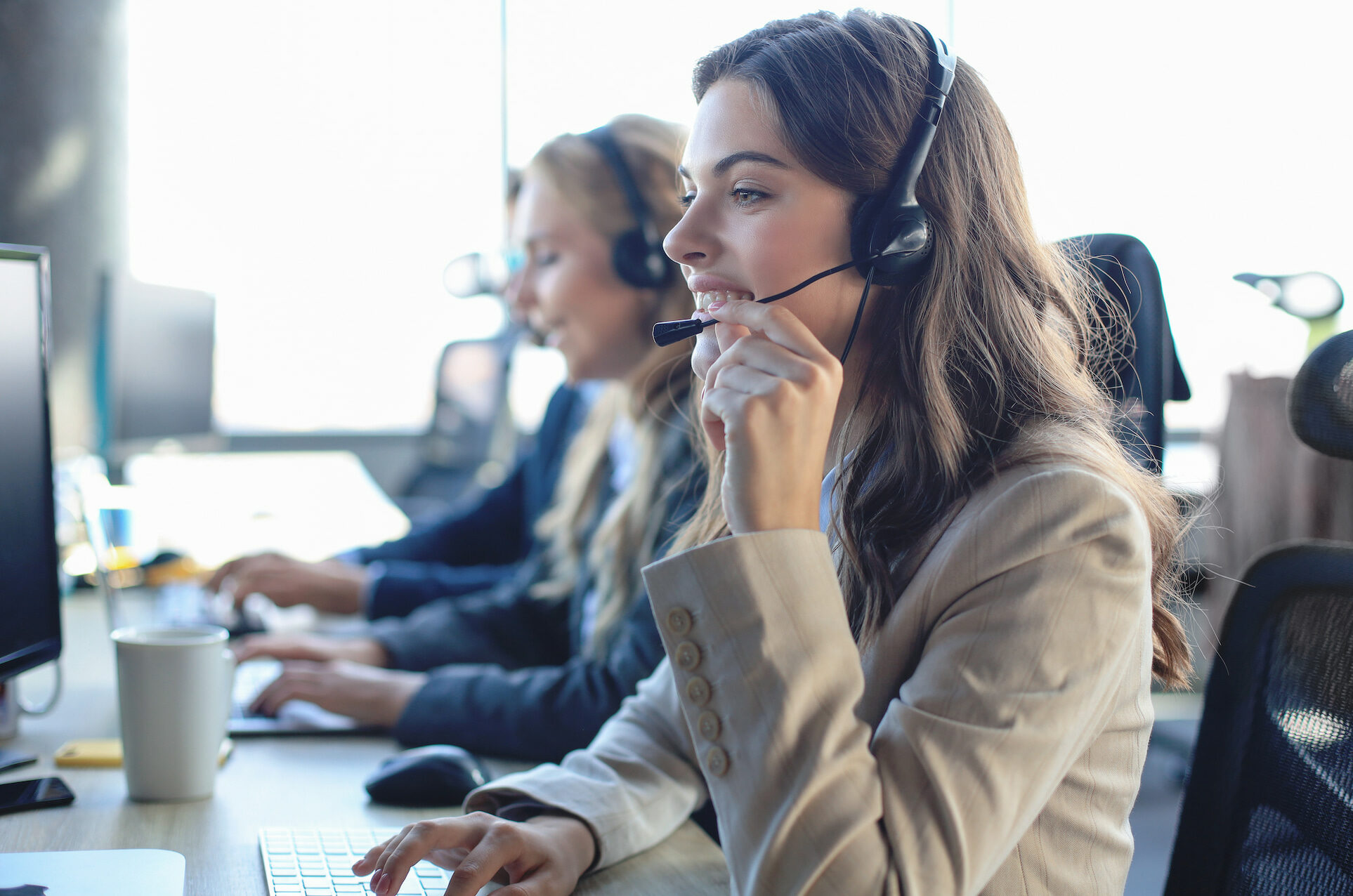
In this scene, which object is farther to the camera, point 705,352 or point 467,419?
point 467,419

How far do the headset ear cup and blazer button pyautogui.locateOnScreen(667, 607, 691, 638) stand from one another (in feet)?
3.06

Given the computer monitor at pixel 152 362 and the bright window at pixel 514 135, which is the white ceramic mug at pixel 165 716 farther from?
the bright window at pixel 514 135

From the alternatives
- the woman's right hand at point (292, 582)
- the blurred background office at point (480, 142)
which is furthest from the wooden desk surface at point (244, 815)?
the blurred background office at point (480, 142)

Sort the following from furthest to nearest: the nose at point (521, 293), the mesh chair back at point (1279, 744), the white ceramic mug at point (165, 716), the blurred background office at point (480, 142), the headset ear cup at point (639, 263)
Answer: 1. the blurred background office at point (480, 142)
2. the nose at point (521, 293)
3. the headset ear cup at point (639, 263)
4. the white ceramic mug at point (165, 716)
5. the mesh chair back at point (1279, 744)

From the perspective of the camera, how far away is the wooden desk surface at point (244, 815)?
77 centimetres

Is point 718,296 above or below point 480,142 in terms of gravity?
below

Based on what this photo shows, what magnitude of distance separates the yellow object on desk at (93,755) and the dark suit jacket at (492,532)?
31.5 inches

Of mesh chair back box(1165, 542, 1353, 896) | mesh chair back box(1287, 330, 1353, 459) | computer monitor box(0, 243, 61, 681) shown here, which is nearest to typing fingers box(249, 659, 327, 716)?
computer monitor box(0, 243, 61, 681)

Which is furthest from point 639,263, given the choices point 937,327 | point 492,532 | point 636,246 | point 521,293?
point 492,532

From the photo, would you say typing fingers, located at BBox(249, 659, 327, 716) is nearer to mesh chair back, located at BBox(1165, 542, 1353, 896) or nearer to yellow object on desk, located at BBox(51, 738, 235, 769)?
yellow object on desk, located at BBox(51, 738, 235, 769)

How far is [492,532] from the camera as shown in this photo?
227cm

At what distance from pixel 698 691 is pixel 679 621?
0.05 metres

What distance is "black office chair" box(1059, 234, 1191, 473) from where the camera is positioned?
947 millimetres

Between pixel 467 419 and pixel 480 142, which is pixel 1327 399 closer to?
pixel 467 419
